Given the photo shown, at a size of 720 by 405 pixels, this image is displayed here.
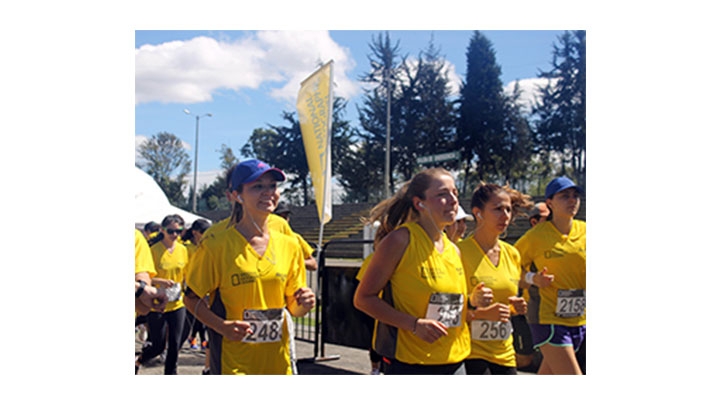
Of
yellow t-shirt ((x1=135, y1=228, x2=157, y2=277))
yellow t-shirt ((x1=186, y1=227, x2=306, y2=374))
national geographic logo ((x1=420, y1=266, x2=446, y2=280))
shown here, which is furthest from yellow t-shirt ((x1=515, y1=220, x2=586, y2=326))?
yellow t-shirt ((x1=135, y1=228, x2=157, y2=277))

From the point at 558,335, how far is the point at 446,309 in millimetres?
1881

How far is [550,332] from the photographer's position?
476 cm


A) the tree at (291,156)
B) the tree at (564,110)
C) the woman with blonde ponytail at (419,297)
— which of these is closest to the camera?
the woman with blonde ponytail at (419,297)

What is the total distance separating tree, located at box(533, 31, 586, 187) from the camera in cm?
3200

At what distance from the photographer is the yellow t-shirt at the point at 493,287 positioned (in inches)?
148

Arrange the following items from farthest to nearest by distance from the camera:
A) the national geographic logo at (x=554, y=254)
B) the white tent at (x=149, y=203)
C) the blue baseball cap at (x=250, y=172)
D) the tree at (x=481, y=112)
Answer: the tree at (x=481, y=112) → the white tent at (x=149, y=203) → the national geographic logo at (x=554, y=254) → the blue baseball cap at (x=250, y=172)

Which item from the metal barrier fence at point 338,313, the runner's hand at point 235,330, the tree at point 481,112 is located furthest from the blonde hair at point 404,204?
the tree at point 481,112

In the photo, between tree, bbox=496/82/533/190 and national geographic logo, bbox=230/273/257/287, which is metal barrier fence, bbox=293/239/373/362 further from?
tree, bbox=496/82/533/190

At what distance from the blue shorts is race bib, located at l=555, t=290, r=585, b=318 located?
4.2 inches

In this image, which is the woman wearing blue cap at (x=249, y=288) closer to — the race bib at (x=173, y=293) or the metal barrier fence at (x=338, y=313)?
the race bib at (x=173, y=293)

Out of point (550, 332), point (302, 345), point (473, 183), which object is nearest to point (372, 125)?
point (473, 183)

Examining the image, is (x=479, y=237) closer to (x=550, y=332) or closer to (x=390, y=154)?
(x=550, y=332)

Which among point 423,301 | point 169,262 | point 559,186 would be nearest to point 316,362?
point 169,262

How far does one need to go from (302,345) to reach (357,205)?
27593 mm
